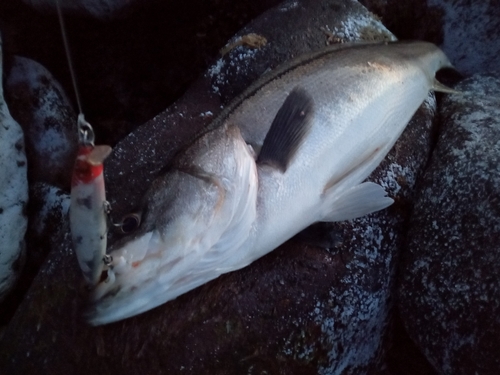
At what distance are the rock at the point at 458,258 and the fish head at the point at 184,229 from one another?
946 mm

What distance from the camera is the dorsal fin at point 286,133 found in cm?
169

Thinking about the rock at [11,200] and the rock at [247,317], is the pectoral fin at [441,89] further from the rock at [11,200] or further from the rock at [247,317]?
the rock at [11,200]

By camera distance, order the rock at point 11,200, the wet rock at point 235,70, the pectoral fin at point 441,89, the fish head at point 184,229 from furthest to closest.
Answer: the rock at point 11,200 → the pectoral fin at point 441,89 → the wet rock at point 235,70 → the fish head at point 184,229

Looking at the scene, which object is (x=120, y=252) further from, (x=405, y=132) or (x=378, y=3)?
(x=378, y=3)

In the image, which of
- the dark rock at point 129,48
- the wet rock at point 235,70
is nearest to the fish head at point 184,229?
the wet rock at point 235,70

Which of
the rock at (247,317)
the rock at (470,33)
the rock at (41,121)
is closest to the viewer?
the rock at (247,317)

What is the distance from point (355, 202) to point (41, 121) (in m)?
2.41

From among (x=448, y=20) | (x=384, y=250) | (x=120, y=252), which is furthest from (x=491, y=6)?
(x=120, y=252)

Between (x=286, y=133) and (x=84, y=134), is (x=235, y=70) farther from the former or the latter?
(x=84, y=134)

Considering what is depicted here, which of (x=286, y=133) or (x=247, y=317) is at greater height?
(x=286, y=133)

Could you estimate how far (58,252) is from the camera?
6.65ft

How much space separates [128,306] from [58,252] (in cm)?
84

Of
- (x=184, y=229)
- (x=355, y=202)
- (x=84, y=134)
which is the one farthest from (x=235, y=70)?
(x=84, y=134)

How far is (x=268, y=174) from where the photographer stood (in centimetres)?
169
